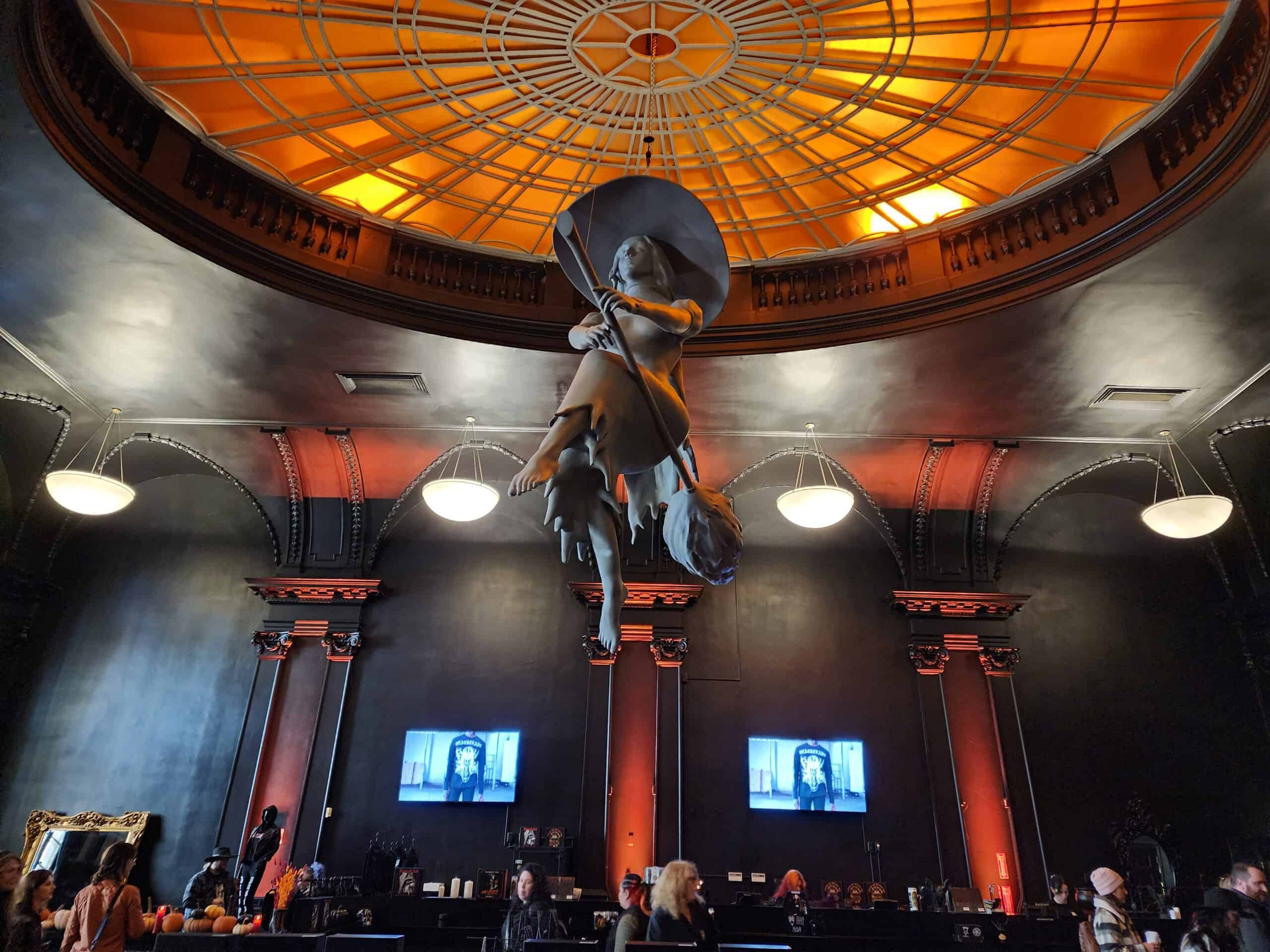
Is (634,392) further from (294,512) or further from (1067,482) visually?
(1067,482)

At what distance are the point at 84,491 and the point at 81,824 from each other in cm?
370

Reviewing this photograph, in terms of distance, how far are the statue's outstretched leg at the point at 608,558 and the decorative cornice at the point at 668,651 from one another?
657 cm

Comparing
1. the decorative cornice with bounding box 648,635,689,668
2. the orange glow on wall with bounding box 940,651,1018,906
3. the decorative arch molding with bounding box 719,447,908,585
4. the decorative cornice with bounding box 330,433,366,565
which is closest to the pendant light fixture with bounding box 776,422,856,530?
the decorative arch molding with bounding box 719,447,908,585

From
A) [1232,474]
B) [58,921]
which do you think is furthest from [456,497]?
[1232,474]

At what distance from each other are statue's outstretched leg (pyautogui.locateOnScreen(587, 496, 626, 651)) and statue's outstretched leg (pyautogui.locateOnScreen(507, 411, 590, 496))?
223 mm

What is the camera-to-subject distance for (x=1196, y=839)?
28.2ft

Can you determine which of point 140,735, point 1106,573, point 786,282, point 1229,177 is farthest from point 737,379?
point 140,735

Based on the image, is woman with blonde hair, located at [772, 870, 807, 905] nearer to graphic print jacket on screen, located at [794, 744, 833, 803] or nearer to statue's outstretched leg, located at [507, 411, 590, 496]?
graphic print jacket on screen, located at [794, 744, 833, 803]

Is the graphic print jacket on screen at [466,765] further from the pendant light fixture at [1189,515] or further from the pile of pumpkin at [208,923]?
the pendant light fixture at [1189,515]

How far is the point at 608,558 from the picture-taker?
93.6 inches

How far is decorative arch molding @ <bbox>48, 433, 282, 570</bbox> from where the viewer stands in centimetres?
866

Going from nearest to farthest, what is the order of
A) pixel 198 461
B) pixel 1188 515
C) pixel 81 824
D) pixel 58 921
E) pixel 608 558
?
pixel 608 558
pixel 58 921
pixel 1188 515
pixel 81 824
pixel 198 461

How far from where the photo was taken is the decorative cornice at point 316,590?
9.16m

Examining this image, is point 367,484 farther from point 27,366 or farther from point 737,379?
point 737,379
